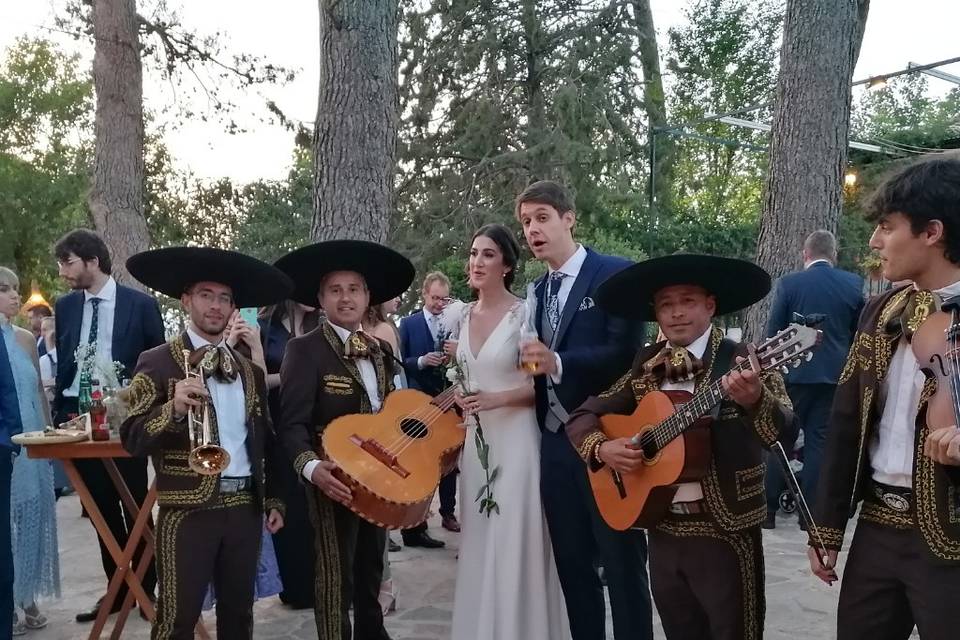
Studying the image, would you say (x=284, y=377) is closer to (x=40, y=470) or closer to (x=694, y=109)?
(x=40, y=470)

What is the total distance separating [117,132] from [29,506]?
6711 millimetres

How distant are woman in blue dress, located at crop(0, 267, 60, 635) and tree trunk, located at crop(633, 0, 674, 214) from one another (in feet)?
54.1

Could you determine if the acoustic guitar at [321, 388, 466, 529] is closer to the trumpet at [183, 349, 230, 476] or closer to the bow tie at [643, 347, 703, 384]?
the trumpet at [183, 349, 230, 476]

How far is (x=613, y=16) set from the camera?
63.9 ft

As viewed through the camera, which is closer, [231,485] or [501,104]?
[231,485]

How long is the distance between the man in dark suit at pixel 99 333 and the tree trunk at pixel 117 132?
17.0 ft

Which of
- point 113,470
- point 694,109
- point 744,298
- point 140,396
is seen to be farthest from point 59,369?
point 694,109

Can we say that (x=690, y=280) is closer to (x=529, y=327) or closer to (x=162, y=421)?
(x=529, y=327)

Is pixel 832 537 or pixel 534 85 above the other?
pixel 534 85

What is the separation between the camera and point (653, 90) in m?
19.9

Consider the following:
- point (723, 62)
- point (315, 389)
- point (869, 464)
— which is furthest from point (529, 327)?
point (723, 62)

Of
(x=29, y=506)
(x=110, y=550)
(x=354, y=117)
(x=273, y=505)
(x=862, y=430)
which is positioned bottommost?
(x=110, y=550)

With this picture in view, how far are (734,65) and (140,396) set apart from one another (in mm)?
23015

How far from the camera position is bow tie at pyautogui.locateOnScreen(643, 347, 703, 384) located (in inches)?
119
